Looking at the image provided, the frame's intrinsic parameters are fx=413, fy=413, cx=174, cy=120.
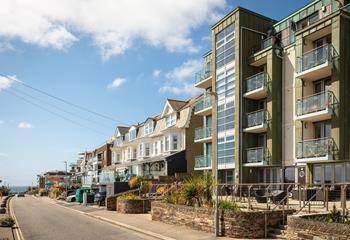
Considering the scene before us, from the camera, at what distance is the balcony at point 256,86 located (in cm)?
2897

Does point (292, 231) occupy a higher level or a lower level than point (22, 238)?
higher

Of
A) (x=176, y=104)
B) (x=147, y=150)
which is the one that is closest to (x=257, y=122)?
(x=176, y=104)

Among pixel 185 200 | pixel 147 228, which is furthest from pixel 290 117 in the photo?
pixel 147 228

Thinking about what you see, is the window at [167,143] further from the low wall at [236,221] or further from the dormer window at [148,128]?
the low wall at [236,221]

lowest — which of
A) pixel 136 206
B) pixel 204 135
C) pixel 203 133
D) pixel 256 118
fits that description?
pixel 136 206

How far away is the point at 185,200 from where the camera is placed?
20953 mm

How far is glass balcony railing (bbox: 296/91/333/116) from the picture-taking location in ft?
78.1

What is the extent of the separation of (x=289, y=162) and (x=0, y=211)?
21.5 meters

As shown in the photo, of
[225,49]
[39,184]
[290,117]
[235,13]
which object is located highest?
[235,13]

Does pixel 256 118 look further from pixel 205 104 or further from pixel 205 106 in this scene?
pixel 205 104

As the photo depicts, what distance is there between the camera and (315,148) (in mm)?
24500

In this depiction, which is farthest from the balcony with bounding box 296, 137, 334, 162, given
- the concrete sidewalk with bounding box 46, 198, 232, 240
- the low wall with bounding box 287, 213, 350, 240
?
the low wall with bounding box 287, 213, 350, 240

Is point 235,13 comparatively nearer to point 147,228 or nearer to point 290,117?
point 290,117

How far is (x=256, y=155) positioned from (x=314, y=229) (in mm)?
16462
